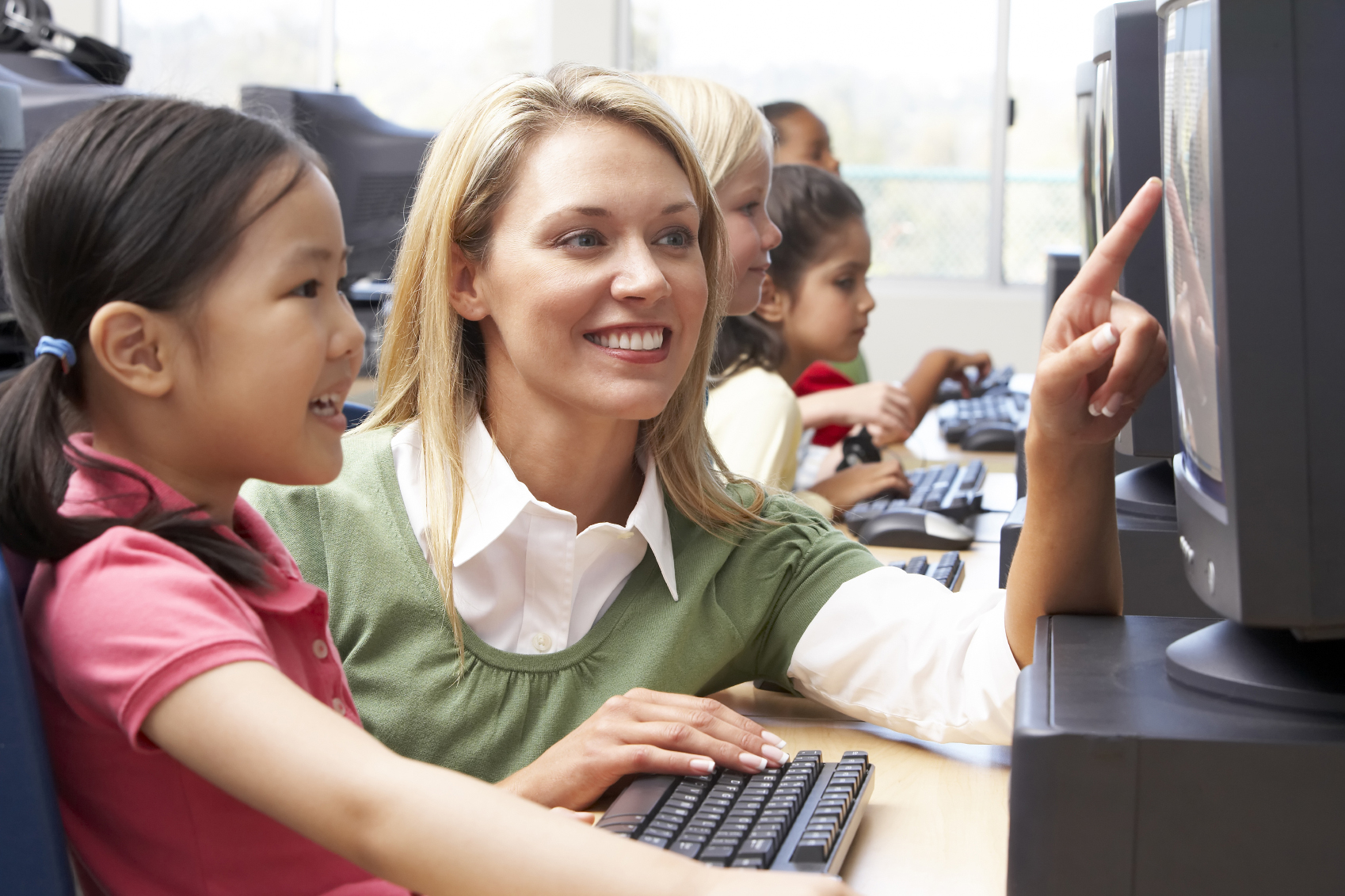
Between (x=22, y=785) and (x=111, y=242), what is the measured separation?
28 centimetres

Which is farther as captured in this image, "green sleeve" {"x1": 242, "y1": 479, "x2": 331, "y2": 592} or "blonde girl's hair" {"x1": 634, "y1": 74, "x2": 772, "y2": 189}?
"blonde girl's hair" {"x1": 634, "y1": 74, "x2": 772, "y2": 189}

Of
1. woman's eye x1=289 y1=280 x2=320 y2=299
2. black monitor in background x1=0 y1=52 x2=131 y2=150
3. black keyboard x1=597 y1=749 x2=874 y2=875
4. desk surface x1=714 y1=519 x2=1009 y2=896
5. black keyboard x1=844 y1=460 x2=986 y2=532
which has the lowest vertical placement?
desk surface x1=714 y1=519 x2=1009 y2=896

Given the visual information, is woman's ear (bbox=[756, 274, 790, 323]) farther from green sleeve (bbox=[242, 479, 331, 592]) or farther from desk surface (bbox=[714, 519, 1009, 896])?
green sleeve (bbox=[242, 479, 331, 592])

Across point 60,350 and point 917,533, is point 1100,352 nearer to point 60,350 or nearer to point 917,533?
point 60,350

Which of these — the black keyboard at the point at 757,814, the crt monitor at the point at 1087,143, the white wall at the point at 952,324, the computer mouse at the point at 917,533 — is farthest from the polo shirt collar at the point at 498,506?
the white wall at the point at 952,324

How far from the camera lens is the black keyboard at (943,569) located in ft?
4.71

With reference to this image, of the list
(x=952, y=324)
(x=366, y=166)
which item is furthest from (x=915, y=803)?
(x=952, y=324)

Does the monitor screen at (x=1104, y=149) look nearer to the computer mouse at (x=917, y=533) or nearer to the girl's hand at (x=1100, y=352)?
the girl's hand at (x=1100, y=352)

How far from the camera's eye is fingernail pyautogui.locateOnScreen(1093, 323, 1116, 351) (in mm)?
757

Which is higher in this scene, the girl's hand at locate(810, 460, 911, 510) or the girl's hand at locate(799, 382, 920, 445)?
the girl's hand at locate(799, 382, 920, 445)

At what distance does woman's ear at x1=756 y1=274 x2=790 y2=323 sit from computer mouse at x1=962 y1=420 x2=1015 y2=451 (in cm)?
51

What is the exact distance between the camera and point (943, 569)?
4.83 feet

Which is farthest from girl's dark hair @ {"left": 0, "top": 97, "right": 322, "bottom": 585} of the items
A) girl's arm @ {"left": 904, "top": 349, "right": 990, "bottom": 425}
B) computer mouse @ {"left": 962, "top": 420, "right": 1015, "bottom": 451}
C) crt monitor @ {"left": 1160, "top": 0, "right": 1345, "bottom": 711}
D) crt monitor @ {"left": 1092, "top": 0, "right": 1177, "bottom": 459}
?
girl's arm @ {"left": 904, "top": 349, "right": 990, "bottom": 425}

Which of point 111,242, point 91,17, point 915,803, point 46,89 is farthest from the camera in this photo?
point 91,17
